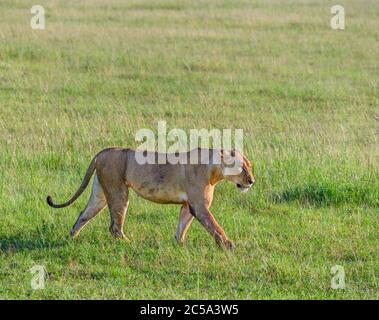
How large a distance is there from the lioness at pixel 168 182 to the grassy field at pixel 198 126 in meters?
0.19

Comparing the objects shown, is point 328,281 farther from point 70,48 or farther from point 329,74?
point 70,48

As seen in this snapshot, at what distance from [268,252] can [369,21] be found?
680 inches

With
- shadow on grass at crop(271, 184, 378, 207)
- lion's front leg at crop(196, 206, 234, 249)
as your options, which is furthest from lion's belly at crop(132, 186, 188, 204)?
shadow on grass at crop(271, 184, 378, 207)

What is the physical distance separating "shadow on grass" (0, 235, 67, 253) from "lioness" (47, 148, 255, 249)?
10.3 inches

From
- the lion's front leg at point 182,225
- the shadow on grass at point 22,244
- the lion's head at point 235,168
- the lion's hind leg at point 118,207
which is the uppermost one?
the lion's head at point 235,168

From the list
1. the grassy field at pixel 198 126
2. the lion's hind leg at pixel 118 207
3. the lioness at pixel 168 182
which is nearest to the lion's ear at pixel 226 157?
the lioness at pixel 168 182

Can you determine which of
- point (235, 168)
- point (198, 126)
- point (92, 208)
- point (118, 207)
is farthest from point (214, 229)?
point (198, 126)

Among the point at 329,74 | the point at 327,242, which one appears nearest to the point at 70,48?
the point at 329,74

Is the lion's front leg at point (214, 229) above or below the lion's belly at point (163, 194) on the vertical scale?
below

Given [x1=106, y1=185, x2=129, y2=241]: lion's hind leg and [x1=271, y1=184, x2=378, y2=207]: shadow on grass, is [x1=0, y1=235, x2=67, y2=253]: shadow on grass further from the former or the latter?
[x1=271, y1=184, x2=378, y2=207]: shadow on grass

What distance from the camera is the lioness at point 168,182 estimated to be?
825cm

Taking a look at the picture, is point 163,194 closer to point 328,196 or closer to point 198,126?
point 328,196

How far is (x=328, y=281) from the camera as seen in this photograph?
7500 millimetres

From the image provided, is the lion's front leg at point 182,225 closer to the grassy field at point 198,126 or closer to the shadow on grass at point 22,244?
the grassy field at point 198,126
